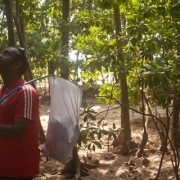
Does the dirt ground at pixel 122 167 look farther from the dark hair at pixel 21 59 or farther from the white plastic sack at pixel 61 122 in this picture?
the dark hair at pixel 21 59

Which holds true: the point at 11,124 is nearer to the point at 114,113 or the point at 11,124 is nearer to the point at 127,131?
the point at 127,131

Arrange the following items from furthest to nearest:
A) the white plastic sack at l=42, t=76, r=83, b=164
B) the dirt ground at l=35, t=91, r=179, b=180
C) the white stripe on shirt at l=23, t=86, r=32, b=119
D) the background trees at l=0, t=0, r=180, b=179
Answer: the dirt ground at l=35, t=91, r=179, b=180, the background trees at l=0, t=0, r=180, b=179, the white plastic sack at l=42, t=76, r=83, b=164, the white stripe on shirt at l=23, t=86, r=32, b=119

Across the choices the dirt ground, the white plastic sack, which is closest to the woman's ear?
the white plastic sack

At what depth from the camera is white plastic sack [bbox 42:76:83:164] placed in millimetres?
2369

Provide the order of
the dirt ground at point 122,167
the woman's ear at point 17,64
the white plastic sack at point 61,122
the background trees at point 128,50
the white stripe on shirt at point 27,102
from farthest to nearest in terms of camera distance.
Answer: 1. the dirt ground at point 122,167
2. the background trees at point 128,50
3. the white plastic sack at point 61,122
4. the woman's ear at point 17,64
5. the white stripe on shirt at point 27,102

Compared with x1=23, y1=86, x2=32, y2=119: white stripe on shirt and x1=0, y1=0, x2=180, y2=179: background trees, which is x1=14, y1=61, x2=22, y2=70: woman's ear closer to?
x1=23, y1=86, x2=32, y2=119: white stripe on shirt

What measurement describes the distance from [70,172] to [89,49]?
221cm

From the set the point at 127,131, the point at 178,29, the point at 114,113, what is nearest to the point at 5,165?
the point at 178,29

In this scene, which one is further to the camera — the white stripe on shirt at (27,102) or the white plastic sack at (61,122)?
the white plastic sack at (61,122)

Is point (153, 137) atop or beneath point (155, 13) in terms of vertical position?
beneath

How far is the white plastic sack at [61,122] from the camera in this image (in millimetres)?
2369

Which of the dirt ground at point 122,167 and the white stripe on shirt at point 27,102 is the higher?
the white stripe on shirt at point 27,102

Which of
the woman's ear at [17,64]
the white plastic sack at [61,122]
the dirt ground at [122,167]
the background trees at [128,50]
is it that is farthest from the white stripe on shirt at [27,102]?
the dirt ground at [122,167]

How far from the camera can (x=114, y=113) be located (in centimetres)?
1104
